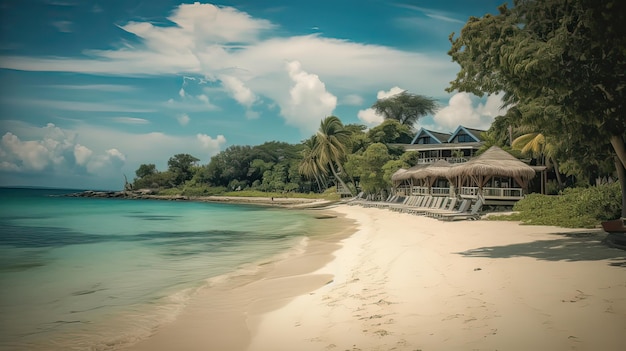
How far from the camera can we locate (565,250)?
951cm

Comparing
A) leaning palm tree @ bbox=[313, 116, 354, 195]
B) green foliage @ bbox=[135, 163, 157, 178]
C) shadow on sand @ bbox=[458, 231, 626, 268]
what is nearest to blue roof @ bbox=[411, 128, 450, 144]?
leaning palm tree @ bbox=[313, 116, 354, 195]

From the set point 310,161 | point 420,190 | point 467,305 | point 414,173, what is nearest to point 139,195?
point 310,161

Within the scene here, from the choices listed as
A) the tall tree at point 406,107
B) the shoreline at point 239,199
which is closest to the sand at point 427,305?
the shoreline at point 239,199

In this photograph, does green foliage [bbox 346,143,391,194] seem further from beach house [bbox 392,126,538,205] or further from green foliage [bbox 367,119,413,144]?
green foliage [bbox 367,119,413,144]

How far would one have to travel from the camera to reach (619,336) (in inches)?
162

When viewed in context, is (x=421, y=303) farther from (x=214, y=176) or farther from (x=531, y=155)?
(x=214, y=176)

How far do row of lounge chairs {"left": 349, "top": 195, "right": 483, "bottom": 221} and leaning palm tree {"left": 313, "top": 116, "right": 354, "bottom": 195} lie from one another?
48.7 feet

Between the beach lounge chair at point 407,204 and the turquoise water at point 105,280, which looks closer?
the turquoise water at point 105,280

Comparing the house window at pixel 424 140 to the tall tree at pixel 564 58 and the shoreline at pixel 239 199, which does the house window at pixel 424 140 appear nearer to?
the shoreline at pixel 239 199

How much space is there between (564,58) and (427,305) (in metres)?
6.29

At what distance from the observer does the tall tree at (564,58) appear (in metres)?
7.64

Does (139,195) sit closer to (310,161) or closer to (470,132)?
(310,161)

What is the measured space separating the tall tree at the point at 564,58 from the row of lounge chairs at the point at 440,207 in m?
11.5

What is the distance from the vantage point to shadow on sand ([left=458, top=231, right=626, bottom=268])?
27.4ft
